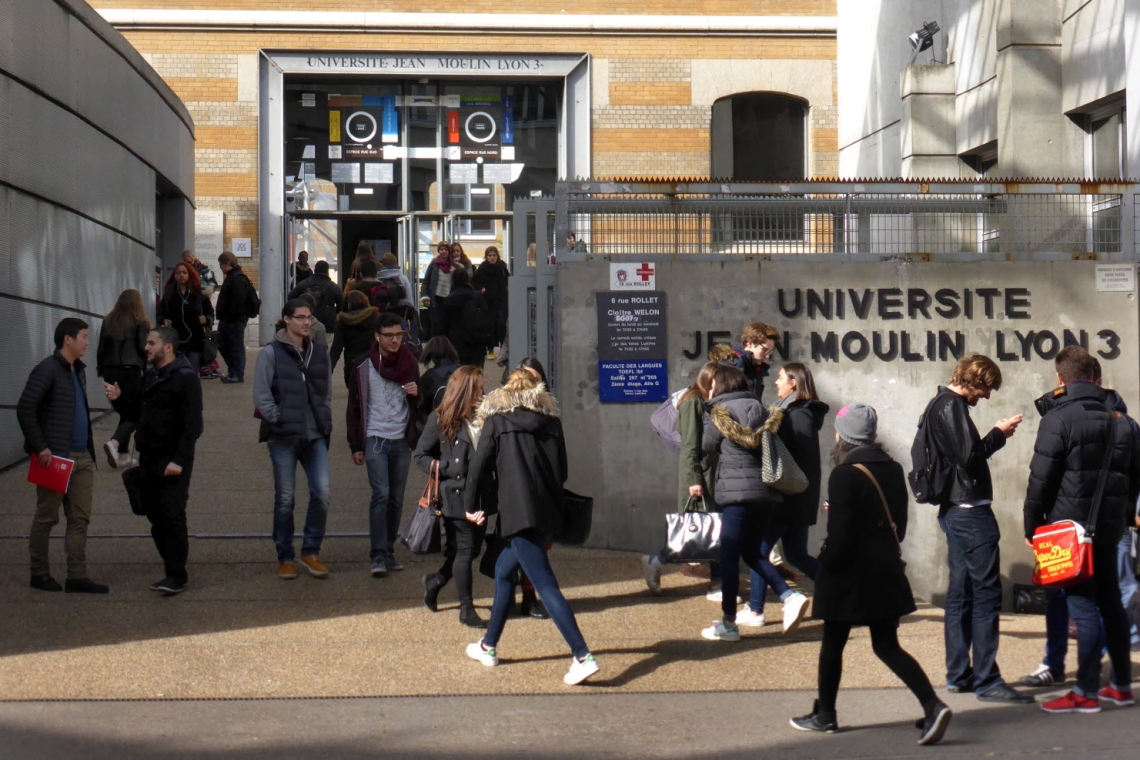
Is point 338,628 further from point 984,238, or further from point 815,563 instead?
point 984,238

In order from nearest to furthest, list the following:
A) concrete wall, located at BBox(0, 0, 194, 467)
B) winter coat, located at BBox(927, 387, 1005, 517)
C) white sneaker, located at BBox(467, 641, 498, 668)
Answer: winter coat, located at BBox(927, 387, 1005, 517) < white sneaker, located at BBox(467, 641, 498, 668) < concrete wall, located at BBox(0, 0, 194, 467)

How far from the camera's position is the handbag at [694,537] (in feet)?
27.2

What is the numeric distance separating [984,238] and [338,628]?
6042 mm

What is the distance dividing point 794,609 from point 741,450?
3.39ft

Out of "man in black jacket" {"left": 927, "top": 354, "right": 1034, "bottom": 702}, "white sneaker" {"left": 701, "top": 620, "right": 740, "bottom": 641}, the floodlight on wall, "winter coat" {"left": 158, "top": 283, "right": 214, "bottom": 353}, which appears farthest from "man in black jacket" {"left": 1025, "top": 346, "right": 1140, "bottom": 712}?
"winter coat" {"left": 158, "top": 283, "right": 214, "bottom": 353}

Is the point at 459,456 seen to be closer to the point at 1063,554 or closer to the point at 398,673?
the point at 398,673

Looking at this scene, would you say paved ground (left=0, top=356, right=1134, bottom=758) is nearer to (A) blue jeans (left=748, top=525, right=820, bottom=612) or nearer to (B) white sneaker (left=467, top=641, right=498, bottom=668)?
(B) white sneaker (left=467, top=641, right=498, bottom=668)

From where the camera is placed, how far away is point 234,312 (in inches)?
681

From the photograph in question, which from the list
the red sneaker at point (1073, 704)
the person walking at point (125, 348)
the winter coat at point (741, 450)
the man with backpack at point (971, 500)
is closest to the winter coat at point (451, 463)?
the winter coat at point (741, 450)

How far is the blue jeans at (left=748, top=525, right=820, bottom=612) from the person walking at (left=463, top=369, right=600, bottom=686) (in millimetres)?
1486

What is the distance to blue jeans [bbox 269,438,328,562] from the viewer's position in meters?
9.08

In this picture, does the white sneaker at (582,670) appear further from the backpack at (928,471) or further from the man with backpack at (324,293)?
the man with backpack at (324,293)

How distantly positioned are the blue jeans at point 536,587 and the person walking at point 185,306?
9215 millimetres

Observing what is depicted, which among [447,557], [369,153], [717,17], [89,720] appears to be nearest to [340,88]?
[369,153]
